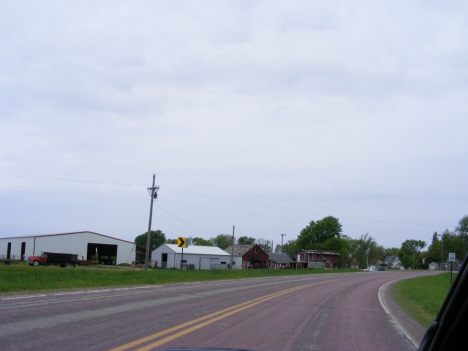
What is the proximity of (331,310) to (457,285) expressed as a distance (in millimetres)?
12800

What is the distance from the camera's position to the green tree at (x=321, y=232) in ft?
372

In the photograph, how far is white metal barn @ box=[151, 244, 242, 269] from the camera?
69562 millimetres

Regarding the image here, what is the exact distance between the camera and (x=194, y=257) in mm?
71250

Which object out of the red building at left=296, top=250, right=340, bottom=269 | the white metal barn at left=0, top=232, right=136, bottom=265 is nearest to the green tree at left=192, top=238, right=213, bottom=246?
the red building at left=296, top=250, right=340, bottom=269

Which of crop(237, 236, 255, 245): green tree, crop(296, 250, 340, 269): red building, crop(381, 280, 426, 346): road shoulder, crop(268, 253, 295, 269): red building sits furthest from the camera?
crop(237, 236, 255, 245): green tree

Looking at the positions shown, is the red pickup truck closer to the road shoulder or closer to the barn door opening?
the barn door opening

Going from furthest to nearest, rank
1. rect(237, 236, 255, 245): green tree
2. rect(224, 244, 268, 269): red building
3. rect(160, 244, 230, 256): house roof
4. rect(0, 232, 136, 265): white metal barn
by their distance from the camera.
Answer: rect(237, 236, 255, 245): green tree
rect(224, 244, 268, 269): red building
rect(160, 244, 230, 256): house roof
rect(0, 232, 136, 265): white metal barn

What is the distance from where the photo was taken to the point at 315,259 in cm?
10044

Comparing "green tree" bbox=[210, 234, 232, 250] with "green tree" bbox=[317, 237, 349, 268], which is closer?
"green tree" bbox=[317, 237, 349, 268]

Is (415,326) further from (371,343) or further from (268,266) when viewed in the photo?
(268,266)

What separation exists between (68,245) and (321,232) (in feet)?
241

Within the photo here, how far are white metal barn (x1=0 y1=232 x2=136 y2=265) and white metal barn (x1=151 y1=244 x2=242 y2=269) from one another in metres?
5.73

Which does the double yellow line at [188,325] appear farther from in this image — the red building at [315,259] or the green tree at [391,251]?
the green tree at [391,251]

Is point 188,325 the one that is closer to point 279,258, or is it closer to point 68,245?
point 68,245
